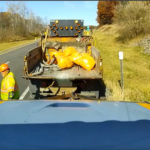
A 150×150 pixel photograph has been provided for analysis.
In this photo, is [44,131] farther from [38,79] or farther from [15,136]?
[38,79]

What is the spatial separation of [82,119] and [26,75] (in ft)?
12.3

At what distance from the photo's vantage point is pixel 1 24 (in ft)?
152

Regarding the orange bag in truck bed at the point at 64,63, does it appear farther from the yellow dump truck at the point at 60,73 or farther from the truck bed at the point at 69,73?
the truck bed at the point at 69,73

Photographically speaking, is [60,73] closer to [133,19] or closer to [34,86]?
[34,86]

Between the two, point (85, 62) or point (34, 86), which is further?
point (85, 62)

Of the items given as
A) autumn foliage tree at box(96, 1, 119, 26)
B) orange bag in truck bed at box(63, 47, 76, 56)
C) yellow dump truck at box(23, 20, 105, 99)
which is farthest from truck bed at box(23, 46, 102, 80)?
autumn foliage tree at box(96, 1, 119, 26)

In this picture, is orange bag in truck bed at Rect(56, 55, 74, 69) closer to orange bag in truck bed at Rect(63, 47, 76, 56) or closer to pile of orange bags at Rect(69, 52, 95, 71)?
pile of orange bags at Rect(69, 52, 95, 71)

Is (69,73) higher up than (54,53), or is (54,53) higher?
(54,53)

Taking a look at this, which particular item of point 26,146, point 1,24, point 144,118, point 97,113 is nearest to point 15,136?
point 26,146

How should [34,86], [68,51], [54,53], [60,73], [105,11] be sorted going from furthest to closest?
[105,11]
[54,53]
[68,51]
[60,73]
[34,86]

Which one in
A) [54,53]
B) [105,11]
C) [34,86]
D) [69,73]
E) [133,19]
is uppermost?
[105,11]

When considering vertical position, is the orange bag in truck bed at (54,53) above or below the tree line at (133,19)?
below

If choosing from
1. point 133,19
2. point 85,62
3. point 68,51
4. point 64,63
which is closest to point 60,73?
point 64,63

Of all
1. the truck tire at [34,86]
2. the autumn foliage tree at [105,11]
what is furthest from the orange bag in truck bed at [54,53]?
the autumn foliage tree at [105,11]
